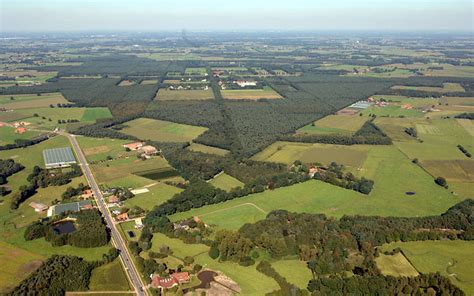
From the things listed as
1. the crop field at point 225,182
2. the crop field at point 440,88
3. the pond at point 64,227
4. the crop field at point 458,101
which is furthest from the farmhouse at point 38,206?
the crop field at point 440,88

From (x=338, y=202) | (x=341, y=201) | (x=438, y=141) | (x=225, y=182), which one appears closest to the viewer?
(x=338, y=202)

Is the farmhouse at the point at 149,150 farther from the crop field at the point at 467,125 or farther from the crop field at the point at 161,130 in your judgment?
the crop field at the point at 467,125

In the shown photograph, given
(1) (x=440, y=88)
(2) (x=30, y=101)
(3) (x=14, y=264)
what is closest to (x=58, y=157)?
(3) (x=14, y=264)

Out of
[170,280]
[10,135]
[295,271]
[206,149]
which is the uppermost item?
[10,135]

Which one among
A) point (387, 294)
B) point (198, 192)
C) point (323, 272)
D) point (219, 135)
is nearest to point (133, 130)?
point (219, 135)

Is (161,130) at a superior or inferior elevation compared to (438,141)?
superior

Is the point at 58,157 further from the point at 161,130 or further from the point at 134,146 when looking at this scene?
the point at 161,130
